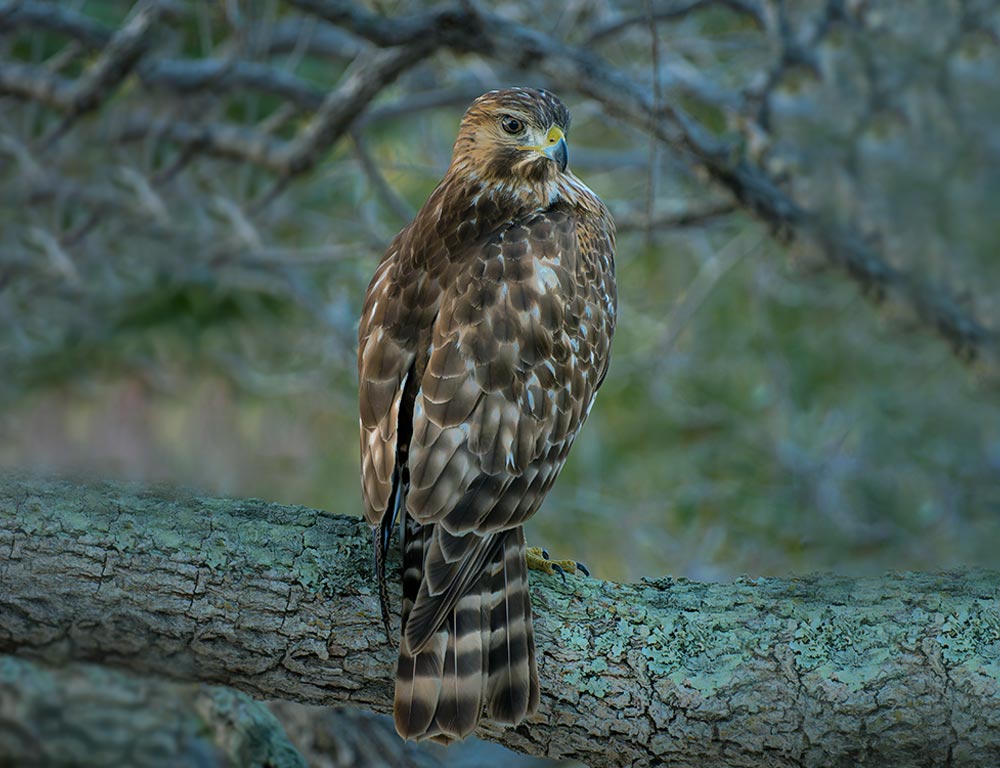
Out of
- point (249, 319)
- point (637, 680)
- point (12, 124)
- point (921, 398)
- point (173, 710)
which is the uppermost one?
point (249, 319)

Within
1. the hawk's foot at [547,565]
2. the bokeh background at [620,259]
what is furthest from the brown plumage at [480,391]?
the bokeh background at [620,259]

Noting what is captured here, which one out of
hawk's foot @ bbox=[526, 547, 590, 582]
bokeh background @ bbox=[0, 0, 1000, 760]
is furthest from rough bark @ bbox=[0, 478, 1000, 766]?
bokeh background @ bbox=[0, 0, 1000, 760]

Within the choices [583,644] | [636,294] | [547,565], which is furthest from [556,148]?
[636,294]

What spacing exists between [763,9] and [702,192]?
5.17 ft

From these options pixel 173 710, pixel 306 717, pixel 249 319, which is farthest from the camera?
pixel 249 319

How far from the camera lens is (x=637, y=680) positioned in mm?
2697

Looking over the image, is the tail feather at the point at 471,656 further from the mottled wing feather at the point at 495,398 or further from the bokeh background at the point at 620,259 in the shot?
the bokeh background at the point at 620,259

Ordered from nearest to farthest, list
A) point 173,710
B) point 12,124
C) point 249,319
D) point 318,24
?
point 173,710 < point 12,124 < point 318,24 < point 249,319

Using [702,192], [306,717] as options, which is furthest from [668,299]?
[306,717]

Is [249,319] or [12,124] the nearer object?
[12,124]

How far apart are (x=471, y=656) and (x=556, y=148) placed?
1.56 meters

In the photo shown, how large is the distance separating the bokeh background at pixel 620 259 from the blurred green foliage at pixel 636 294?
22 mm

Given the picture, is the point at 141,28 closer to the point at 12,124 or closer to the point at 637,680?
the point at 12,124

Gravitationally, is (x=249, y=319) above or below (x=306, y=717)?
above
